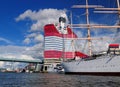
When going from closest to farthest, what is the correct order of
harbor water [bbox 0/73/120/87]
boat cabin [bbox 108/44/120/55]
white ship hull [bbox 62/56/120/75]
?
harbor water [bbox 0/73/120/87] < white ship hull [bbox 62/56/120/75] < boat cabin [bbox 108/44/120/55]

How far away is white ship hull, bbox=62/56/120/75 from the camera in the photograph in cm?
8938

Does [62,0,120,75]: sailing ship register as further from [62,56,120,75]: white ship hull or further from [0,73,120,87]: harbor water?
[0,73,120,87]: harbor water

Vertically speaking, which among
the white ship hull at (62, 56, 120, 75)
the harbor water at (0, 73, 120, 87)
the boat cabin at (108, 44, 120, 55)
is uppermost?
the boat cabin at (108, 44, 120, 55)

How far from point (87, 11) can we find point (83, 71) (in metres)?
35.8

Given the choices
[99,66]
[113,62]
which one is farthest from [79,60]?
[113,62]

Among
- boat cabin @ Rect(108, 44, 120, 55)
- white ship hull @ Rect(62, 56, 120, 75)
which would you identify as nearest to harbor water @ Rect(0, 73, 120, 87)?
white ship hull @ Rect(62, 56, 120, 75)

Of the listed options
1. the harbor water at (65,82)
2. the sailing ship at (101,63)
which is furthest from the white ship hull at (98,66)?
the harbor water at (65,82)

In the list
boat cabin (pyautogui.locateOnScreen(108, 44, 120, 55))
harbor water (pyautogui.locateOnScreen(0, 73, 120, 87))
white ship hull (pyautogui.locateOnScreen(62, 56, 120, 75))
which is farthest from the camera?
boat cabin (pyautogui.locateOnScreen(108, 44, 120, 55))

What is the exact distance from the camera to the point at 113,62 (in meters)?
90.0

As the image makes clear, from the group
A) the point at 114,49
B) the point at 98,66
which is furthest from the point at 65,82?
the point at 98,66

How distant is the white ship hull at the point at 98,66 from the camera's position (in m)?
89.4

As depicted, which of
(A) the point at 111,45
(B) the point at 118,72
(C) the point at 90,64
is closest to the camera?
(B) the point at 118,72

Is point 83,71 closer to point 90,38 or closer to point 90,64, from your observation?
point 90,64

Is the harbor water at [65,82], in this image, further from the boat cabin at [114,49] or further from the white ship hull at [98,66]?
the boat cabin at [114,49]
